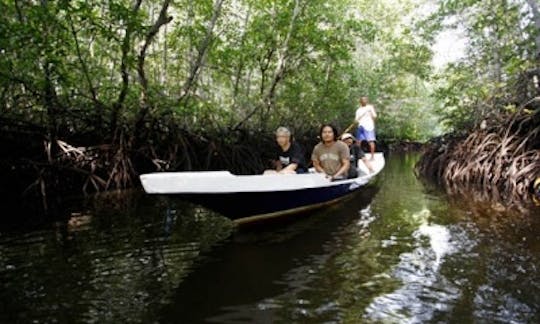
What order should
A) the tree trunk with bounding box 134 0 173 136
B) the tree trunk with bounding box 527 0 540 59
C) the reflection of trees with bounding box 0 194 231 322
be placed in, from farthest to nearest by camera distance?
1. the tree trunk with bounding box 527 0 540 59
2. the tree trunk with bounding box 134 0 173 136
3. the reflection of trees with bounding box 0 194 231 322

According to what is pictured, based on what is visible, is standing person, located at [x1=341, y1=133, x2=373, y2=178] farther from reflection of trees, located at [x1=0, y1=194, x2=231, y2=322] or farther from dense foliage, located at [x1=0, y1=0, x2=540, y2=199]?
dense foliage, located at [x1=0, y1=0, x2=540, y2=199]

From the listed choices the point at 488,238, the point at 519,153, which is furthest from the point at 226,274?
the point at 519,153

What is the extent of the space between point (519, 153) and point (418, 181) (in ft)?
9.81

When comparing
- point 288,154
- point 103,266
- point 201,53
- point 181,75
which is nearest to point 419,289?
point 103,266

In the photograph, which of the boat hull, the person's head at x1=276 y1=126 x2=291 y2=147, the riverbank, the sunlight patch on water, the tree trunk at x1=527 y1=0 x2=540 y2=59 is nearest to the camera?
the sunlight patch on water

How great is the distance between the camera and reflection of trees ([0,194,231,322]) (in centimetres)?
273

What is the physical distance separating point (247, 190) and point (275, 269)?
107 cm

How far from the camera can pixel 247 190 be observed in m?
4.43

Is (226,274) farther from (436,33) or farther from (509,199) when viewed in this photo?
(436,33)

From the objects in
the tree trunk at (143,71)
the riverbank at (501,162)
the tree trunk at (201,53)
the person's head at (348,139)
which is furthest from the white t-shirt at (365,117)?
the tree trunk at (143,71)

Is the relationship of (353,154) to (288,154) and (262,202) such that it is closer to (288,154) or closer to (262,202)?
(288,154)

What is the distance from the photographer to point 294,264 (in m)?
3.66

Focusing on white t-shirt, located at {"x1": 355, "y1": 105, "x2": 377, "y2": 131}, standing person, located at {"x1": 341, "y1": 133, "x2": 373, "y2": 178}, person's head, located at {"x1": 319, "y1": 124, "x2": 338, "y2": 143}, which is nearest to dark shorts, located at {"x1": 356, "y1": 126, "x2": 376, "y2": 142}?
white t-shirt, located at {"x1": 355, "y1": 105, "x2": 377, "y2": 131}

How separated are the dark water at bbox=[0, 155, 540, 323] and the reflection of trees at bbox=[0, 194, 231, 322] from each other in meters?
0.01
